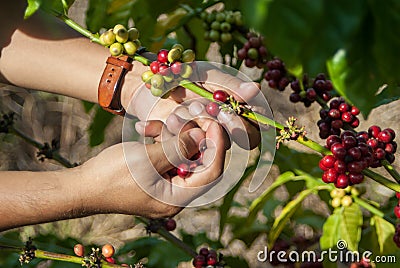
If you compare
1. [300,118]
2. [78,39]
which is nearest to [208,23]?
[78,39]

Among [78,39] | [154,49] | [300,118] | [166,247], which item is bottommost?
[166,247]

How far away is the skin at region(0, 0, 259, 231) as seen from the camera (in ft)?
4.19

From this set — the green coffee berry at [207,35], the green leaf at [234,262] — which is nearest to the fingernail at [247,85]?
the green coffee berry at [207,35]

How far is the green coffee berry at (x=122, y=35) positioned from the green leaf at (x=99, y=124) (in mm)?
803

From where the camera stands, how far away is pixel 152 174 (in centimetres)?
131

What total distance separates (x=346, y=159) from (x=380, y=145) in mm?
116

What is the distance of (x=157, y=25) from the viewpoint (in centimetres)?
192

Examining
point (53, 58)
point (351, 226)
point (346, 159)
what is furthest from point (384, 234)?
point (53, 58)

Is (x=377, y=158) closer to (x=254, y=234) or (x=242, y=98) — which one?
(x=242, y=98)

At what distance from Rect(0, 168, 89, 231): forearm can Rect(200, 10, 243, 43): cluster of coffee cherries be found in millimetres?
628

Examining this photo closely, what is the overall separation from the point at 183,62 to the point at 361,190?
28.3 inches

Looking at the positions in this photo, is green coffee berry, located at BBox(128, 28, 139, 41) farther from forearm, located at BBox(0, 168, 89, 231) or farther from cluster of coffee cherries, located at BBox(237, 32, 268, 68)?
cluster of coffee cherries, located at BBox(237, 32, 268, 68)

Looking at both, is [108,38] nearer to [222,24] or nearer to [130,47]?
[130,47]

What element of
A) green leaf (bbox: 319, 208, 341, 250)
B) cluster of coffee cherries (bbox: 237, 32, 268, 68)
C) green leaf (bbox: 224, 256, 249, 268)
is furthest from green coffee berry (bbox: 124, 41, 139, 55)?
green leaf (bbox: 224, 256, 249, 268)
